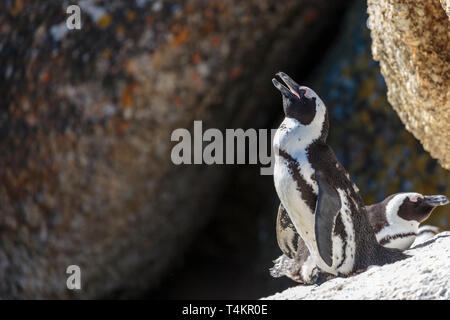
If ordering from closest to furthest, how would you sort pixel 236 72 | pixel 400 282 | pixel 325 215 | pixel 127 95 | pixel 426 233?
pixel 400 282, pixel 325 215, pixel 426 233, pixel 127 95, pixel 236 72

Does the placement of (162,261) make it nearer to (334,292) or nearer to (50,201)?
(50,201)

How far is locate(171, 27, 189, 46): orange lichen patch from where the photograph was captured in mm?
2102

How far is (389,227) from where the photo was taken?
1504 millimetres

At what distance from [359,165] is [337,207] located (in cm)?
116

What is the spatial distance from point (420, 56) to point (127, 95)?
3.38ft

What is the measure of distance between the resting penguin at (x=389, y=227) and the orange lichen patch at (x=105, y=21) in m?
1.03

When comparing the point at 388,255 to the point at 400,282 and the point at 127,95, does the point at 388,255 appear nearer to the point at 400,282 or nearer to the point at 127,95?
the point at 400,282

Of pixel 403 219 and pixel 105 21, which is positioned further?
pixel 105 21

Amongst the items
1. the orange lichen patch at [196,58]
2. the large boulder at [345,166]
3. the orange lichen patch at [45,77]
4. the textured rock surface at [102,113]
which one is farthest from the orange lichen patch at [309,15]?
the orange lichen patch at [45,77]

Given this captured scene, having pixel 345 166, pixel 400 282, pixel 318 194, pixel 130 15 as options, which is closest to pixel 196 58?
pixel 130 15

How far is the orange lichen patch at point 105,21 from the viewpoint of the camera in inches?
84.0

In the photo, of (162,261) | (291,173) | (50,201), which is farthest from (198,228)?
(291,173)

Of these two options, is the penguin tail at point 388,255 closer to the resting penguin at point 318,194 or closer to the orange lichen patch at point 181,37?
the resting penguin at point 318,194

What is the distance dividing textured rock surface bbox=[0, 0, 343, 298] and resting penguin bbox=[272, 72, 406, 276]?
2.90 feet
